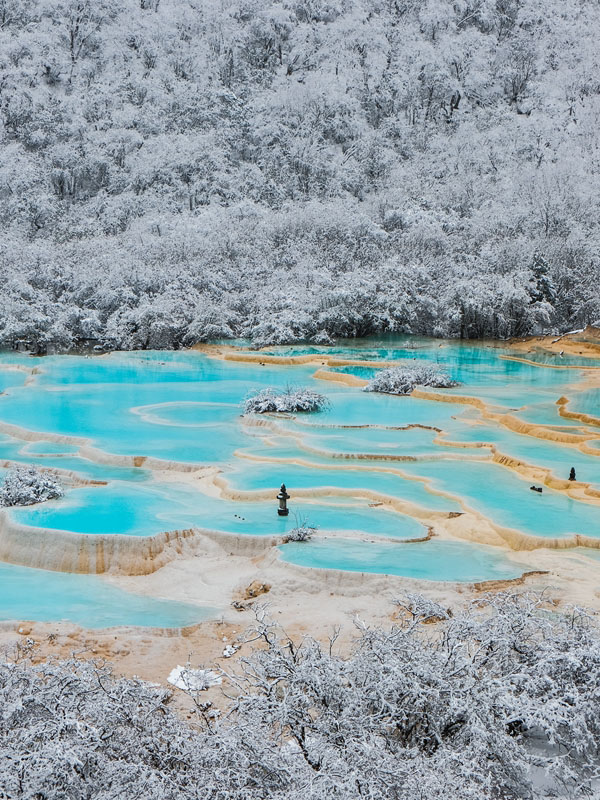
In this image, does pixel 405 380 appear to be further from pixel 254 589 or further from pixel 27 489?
pixel 254 589

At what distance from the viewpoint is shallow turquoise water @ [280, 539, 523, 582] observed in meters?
7.07

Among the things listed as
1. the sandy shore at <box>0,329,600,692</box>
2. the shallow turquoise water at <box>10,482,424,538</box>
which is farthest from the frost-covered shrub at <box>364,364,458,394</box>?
the shallow turquoise water at <box>10,482,424,538</box>

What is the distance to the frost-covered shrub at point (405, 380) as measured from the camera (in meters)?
15.6

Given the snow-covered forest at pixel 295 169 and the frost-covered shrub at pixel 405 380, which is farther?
the snow-covered forest at pixel 295 169

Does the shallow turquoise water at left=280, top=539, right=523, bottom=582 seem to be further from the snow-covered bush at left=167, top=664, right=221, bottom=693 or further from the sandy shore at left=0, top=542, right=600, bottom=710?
the snow-covered bush at left=167, top=664, right=221, bottom=693

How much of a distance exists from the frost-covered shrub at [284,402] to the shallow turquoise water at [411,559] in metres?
5.92

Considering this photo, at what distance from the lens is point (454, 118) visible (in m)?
38.4

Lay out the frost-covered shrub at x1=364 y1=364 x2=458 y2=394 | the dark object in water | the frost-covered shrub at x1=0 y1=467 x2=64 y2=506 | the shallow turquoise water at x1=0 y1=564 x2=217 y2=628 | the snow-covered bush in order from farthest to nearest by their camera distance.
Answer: the frost-covered shrub at x1=364 y1=364 x2=458 y2=394
the frost-covered shrub at x1=0 y1=467 x2=64 y2=506
the dark object in water
the shallow turquoise water at x1=0 y1=564 x2=217 y2=628
the snow-covered bush

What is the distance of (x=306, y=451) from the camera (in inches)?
441

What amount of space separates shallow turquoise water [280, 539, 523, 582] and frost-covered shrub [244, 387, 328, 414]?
5.92 m

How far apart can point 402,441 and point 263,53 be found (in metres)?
36.7

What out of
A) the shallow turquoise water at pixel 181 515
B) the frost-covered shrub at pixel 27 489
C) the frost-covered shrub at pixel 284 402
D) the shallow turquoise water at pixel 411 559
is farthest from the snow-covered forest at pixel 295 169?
the shallow turquoise water at pixel 411 559

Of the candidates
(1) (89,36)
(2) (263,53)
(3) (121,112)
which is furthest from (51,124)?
(2) (263,53)

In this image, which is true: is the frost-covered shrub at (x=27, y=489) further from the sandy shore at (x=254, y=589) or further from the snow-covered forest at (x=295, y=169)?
the snow-covered forest at (x=295, y=169)
